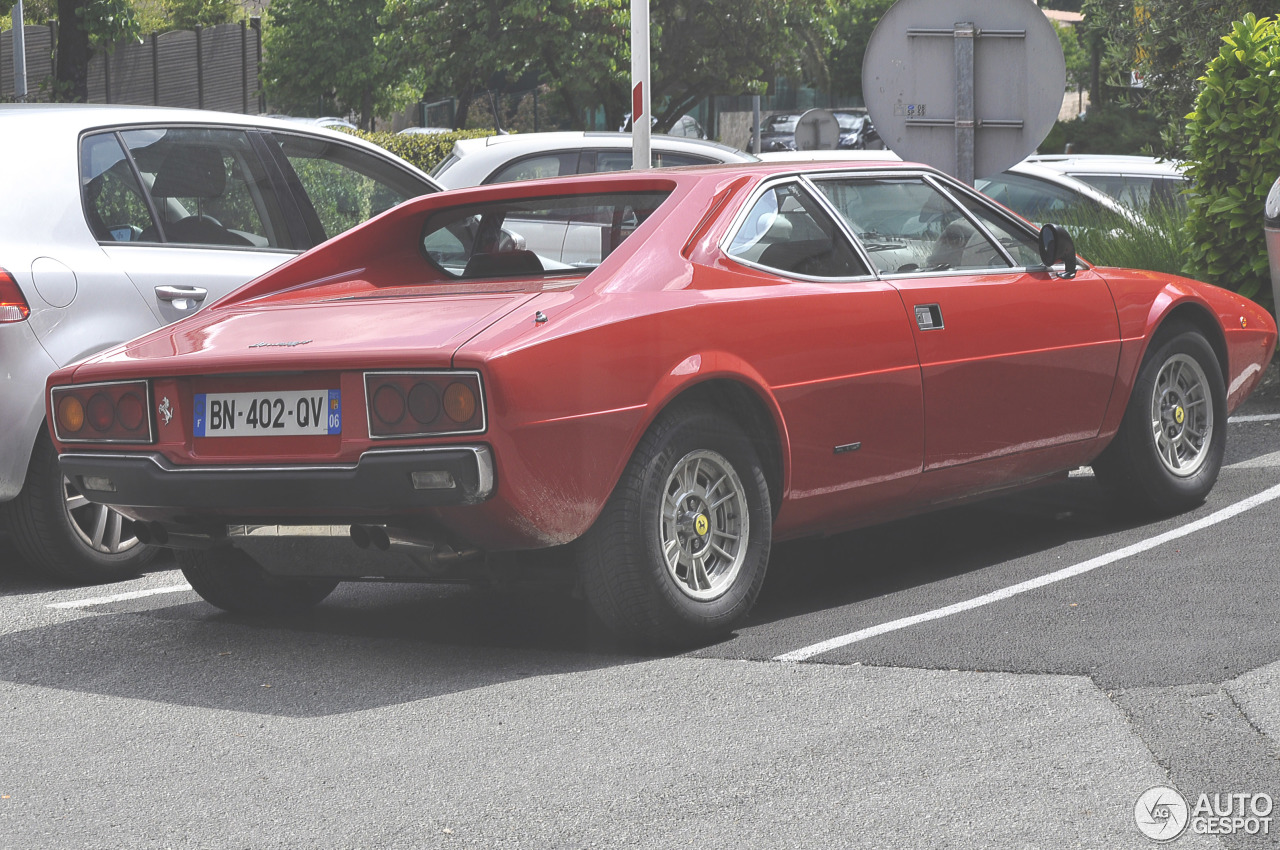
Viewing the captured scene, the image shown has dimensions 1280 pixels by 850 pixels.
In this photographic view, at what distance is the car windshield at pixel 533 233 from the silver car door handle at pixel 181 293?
3.33 ft

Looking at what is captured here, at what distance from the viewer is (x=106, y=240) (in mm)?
6305

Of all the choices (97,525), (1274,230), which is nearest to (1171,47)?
(1274,230)

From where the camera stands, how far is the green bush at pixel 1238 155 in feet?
31.1

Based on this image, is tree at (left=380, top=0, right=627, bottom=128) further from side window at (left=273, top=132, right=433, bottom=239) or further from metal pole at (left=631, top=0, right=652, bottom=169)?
side window at (left=273, top=132, right=433, bottom=239)

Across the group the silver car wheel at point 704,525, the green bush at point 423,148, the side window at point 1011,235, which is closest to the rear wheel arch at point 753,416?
the silver car wheel at point 704,525

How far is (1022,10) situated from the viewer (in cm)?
951

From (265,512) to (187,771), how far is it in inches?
35.7

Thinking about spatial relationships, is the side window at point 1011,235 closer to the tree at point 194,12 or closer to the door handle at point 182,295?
the door handle at point 182,295

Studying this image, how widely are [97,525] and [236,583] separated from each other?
2.85 feet

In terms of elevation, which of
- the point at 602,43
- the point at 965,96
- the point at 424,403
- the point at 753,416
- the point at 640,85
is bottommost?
the point at 753,416

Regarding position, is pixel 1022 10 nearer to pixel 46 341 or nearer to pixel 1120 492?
pixel 1120 492

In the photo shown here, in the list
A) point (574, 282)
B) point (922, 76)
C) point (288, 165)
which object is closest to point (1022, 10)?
point (922, 76)

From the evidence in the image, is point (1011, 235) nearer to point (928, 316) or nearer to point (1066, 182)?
point (928, 316)

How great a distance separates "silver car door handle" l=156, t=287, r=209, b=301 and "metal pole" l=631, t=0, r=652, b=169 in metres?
3.86
